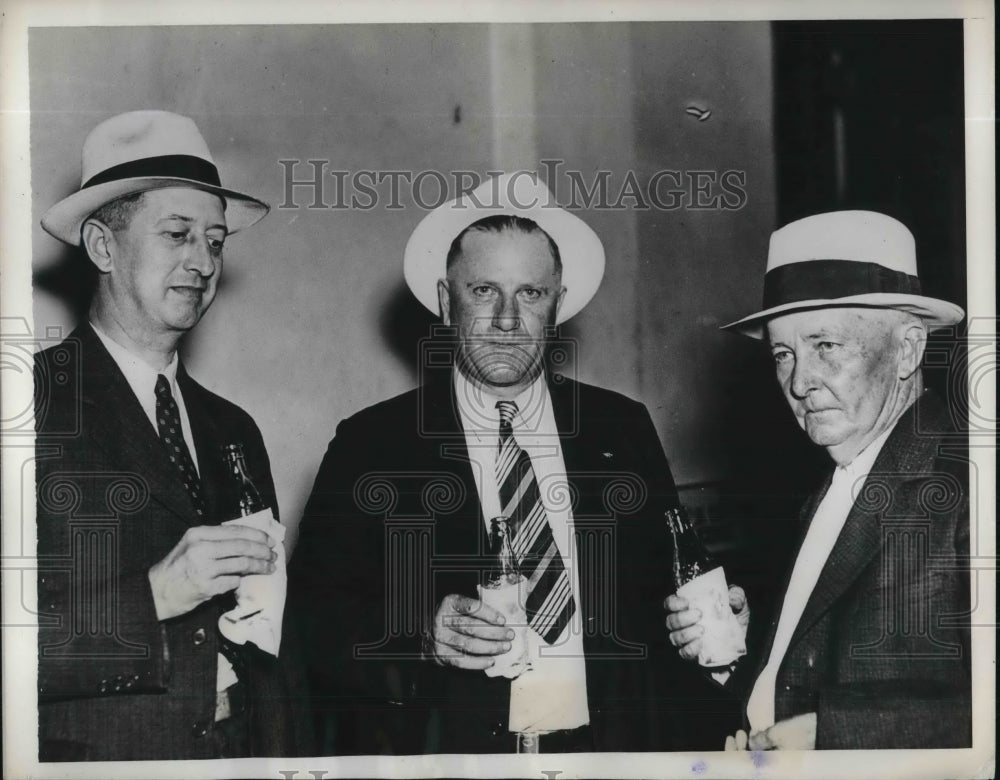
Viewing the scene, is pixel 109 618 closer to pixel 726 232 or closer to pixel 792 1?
pixel 726 232

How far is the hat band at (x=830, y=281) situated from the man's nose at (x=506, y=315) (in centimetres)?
92

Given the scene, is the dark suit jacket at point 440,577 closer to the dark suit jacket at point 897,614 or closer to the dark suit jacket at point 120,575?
the dark suit jacket at point 120,575

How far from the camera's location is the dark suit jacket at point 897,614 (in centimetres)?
382

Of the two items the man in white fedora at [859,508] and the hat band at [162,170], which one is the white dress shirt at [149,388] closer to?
the hat band at [162,170]

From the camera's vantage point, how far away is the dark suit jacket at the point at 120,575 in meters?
3.74

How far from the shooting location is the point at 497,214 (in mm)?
3846

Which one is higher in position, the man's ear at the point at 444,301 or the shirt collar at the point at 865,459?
the man's ear at the point at 444,301

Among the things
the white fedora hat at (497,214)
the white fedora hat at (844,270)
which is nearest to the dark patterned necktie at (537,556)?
the white fedora hat at (497,214)

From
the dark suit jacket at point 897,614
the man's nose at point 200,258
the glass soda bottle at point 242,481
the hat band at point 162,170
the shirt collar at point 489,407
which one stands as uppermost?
the hat band at point 162,170

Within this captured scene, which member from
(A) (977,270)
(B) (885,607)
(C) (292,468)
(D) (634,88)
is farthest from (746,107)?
(C) (292,468)

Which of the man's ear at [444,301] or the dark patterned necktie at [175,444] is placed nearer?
the dark patterned necktie at [175,444]

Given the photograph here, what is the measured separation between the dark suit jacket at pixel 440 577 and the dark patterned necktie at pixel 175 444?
0.40 m

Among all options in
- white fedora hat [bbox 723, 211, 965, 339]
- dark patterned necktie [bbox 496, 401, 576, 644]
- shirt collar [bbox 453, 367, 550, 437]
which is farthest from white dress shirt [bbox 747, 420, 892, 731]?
shirt collar [bbox 453, 367, 550, 437]

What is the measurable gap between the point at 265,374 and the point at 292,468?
36cm
